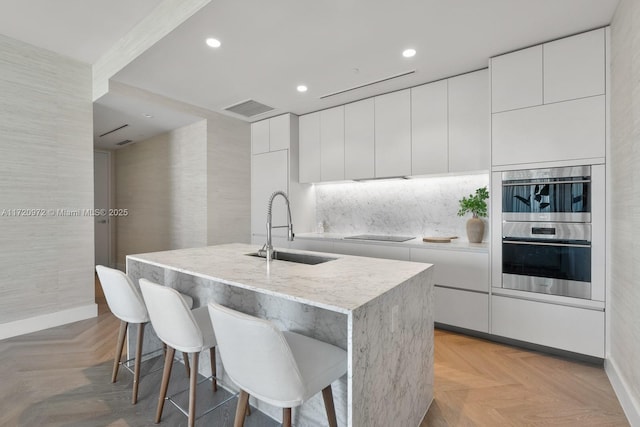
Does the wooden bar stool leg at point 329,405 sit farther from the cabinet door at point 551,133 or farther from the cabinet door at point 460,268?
the cabinet door at point 551,133

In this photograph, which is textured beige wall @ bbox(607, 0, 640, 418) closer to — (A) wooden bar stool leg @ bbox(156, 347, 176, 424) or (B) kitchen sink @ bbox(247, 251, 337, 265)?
(B) kitchen sink @ bbox(247, 251, 337, 265)

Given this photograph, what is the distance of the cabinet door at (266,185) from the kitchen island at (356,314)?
2.17 metres

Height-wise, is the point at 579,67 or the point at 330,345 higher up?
the point at 579,67

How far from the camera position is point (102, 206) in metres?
6.03

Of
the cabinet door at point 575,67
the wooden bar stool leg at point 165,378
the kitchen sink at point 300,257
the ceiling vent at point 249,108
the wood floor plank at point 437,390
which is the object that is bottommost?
the wood floor plank at point 437,390

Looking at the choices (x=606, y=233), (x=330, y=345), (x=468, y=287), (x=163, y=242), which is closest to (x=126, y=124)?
(x=163, y=242)

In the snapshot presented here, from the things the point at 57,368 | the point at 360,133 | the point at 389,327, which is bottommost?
the point at 57,368

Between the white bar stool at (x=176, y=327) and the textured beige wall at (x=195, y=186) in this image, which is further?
the textured beige wall at (x=195, y=186)

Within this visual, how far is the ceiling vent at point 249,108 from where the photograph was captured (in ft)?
12.6

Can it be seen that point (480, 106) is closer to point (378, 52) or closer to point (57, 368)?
point (378, 52)

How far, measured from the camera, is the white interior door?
236 inches

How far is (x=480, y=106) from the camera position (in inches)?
115

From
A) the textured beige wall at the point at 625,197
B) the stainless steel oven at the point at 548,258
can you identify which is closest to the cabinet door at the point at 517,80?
the textured beige wall at the point at 625,197

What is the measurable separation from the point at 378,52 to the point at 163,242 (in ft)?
13.3
